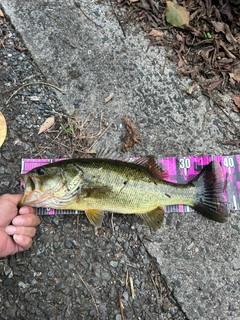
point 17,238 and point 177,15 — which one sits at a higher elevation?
point 177,15

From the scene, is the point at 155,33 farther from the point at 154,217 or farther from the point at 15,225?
the point at 15,225

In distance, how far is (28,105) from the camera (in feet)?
13.3

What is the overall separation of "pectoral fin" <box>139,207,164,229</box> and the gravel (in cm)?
18

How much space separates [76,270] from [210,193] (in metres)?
1.64

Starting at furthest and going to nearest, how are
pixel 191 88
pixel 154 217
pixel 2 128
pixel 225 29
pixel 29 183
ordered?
pixel 225 29, pixel 191 88, pixel 2 128, pixel 154 217, pixel 29 183

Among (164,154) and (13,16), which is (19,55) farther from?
(164,154)

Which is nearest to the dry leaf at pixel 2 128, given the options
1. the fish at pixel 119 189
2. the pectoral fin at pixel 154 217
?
the fish at pixel 119 189

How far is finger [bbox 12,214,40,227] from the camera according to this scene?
3.40 m

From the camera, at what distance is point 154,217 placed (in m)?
3.66

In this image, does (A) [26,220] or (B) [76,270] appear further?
(B) [76,270]

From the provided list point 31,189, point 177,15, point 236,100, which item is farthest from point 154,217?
point 177,15

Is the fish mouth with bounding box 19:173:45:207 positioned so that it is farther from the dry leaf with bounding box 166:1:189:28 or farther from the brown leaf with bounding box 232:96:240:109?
the dry leaf with bounding box 166:1:189:28

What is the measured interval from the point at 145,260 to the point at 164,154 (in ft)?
3.98

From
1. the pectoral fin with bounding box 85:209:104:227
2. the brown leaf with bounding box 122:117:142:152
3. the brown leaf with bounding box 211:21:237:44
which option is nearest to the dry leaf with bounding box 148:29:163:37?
the brown leaf with bounding box 211:21:237:44
